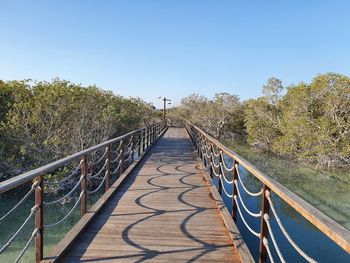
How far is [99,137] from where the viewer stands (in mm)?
13742

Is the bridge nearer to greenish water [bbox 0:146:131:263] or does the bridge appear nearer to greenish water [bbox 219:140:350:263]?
greenish water [bbox 0:146:131:263]

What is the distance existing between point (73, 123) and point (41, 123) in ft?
3.70

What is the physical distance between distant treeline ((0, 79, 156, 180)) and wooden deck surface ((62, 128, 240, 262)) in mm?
5723

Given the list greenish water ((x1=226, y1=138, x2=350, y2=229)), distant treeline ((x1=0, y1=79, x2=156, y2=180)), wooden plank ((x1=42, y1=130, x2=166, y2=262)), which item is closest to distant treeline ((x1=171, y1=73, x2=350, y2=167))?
greenish water ((x1=226, y1=138, x2=350, y2=229))

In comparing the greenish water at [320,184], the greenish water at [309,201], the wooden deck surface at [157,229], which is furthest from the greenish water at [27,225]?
the greenish water at [320,184]

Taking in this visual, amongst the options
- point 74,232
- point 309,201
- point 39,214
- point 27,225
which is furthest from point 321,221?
point 309,201

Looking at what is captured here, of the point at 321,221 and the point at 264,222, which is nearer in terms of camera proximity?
the point at 321,221

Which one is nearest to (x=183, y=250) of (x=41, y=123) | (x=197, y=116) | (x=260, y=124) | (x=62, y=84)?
(x=41, y=123)

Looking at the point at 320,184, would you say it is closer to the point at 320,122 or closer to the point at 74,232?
the point at 320,122

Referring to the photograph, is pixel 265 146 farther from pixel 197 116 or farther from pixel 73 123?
pixel 73 123

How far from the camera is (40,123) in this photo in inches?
456

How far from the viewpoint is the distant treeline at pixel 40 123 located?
11148 mm

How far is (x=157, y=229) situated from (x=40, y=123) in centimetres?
879

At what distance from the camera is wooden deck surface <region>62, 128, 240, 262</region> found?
3.32 meters
